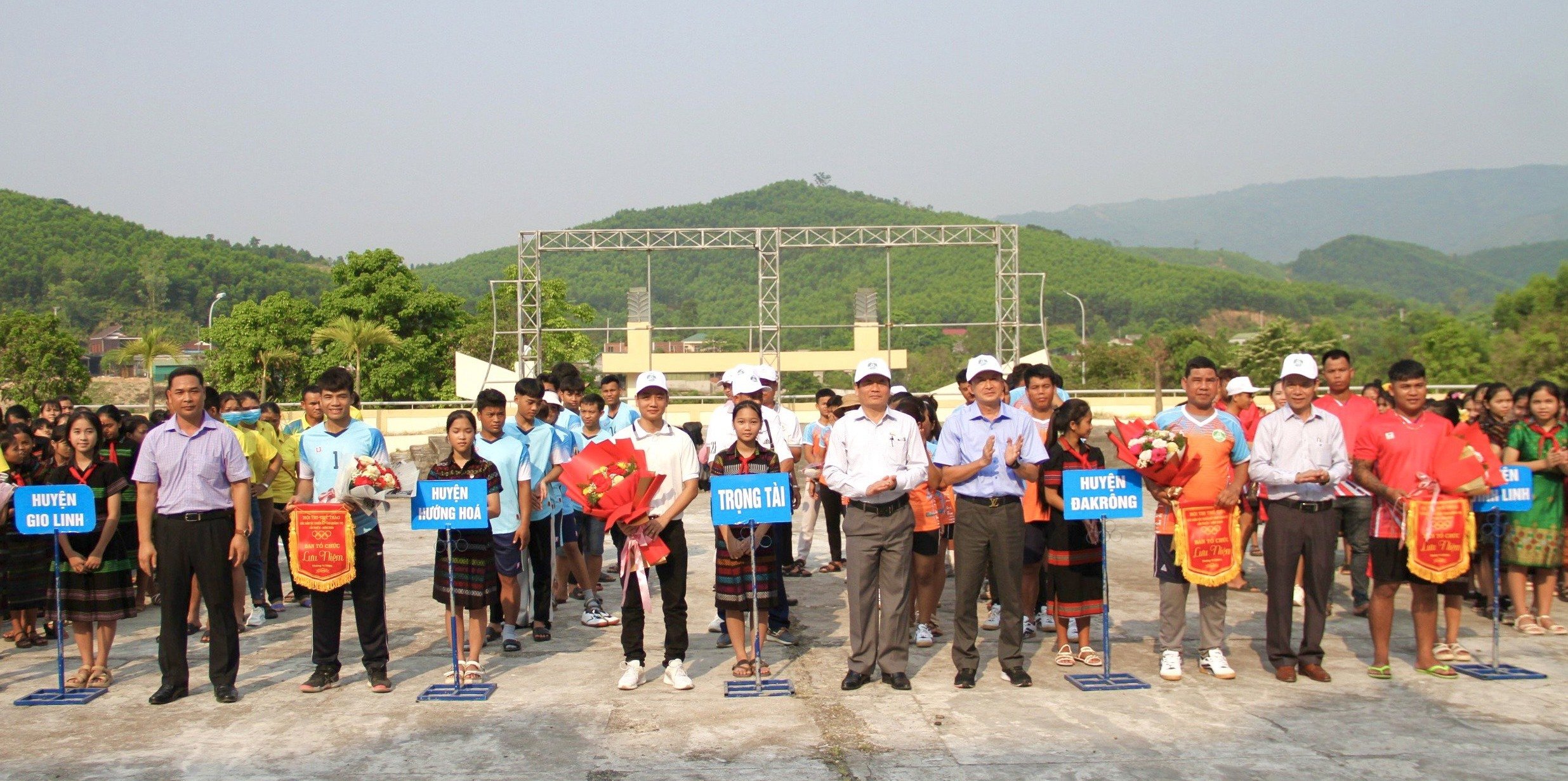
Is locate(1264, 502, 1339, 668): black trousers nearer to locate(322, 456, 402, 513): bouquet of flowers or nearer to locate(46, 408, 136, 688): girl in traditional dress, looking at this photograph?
locate(322, 456, 402, 513): bouquet of flowers

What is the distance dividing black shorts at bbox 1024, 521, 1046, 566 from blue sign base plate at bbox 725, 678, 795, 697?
1.74m

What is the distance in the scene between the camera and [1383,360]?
2334 inches

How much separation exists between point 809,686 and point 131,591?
4.22 m

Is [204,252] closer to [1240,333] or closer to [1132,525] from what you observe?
[1240,333]

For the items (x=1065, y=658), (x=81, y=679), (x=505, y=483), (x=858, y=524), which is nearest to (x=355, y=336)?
(x=81, y=679)

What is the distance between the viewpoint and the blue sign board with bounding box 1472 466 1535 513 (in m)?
7.27

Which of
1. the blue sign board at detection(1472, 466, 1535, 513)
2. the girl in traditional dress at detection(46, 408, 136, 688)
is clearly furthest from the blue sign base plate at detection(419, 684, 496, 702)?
the blue sign board at detection(1472, 466, 1535, 513)

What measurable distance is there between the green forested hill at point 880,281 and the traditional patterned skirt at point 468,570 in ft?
300

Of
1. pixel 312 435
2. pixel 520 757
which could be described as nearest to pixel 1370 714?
pixel 520 757

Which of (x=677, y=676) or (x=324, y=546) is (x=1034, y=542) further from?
(x=324, y=546)

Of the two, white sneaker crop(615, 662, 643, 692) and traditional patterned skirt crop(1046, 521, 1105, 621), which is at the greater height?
traditional patterned skirt crop(1046, 521, 1105, 621)

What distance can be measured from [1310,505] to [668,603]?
3.79m

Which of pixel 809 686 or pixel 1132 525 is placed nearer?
pixel 809 686

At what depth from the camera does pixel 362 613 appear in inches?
267
